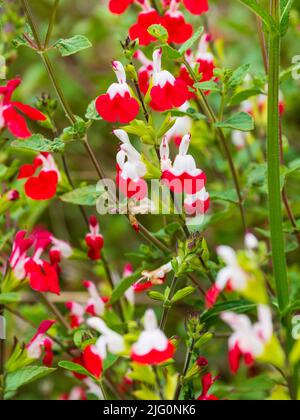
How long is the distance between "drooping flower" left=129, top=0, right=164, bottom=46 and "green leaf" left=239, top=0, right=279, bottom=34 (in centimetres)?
20

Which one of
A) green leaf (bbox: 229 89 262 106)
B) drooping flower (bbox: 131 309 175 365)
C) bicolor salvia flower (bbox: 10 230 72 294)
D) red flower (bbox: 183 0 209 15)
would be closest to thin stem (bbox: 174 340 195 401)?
drooping flower (bbox: 131 309 175 365)

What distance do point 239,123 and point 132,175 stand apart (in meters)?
0.17

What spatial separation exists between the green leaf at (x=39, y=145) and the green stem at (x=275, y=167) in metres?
0.29

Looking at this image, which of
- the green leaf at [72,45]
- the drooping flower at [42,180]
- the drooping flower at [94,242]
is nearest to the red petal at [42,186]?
the drooping flower at [42,180]

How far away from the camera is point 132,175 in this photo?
0.94m

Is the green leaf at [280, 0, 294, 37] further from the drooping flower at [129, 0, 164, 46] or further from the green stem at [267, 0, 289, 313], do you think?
the drooping flower at [129, 0, 164, 46]

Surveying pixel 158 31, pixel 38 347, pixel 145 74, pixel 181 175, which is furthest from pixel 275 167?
pixel 38 347

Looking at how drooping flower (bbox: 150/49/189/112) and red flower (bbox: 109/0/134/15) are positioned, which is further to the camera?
red flower (bbox: 109/0/134/15)

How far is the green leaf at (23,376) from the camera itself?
3.36ft

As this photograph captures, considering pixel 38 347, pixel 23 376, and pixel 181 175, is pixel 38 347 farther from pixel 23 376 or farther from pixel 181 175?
pixel 181 175

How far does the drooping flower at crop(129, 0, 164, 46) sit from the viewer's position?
1.04 metres

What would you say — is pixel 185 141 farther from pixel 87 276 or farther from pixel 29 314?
pixel 87 276

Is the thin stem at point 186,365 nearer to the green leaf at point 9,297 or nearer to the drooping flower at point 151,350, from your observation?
the drooping flower at point 151,350

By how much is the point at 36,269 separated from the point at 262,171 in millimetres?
401
